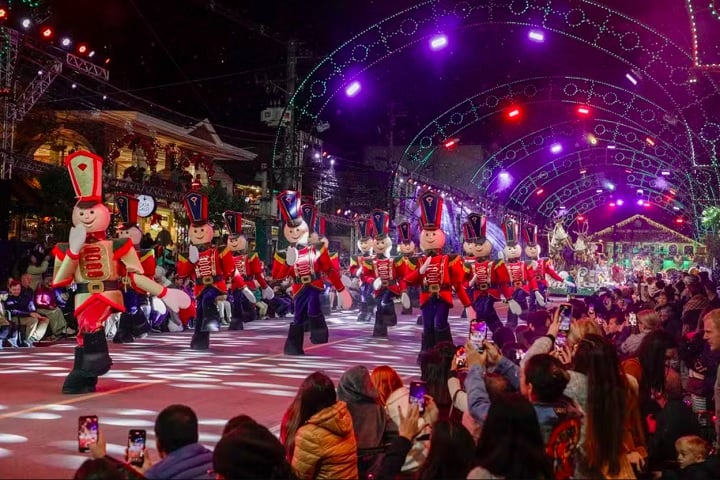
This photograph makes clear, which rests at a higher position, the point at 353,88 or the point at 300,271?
the point at 353,88

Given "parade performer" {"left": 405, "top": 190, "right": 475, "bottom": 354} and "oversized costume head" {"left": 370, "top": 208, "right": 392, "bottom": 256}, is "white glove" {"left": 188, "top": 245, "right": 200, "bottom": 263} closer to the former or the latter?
"parade performer" {"left": 405, "top": 190, "right": 475, "bottom": 354}

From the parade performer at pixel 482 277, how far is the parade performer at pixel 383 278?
193cm

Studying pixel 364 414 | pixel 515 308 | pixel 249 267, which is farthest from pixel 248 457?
pixel 249 267

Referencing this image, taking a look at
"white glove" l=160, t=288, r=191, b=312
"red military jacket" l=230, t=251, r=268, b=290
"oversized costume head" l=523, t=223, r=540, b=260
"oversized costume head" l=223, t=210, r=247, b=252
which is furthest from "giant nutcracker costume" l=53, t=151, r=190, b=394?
"oversized costume head" l=523, t=223, r=540, b=260

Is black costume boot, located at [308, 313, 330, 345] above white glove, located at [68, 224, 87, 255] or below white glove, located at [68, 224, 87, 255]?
below

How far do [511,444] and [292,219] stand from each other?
12.1 meters

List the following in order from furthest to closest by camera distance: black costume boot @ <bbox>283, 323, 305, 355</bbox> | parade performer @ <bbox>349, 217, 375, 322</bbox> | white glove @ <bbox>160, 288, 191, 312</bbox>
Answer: parade performer @ <bbox>349, 217, 375, 322</bbox>, black costume boot @ <bbox>283, 323, 305, 355</bbox>, white glove @ <bbox>160, 288, 191, 312</bbox>

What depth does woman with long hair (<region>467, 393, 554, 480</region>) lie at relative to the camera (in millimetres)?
3766

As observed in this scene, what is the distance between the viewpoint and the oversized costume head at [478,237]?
16609 mm

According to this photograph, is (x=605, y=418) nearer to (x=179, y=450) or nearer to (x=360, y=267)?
(x=179, y=450)

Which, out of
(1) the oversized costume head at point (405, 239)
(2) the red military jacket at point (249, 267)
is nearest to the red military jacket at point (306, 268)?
(2) the red military jacket at point (249, 267)

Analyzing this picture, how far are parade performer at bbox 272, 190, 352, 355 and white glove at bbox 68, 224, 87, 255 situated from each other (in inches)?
206

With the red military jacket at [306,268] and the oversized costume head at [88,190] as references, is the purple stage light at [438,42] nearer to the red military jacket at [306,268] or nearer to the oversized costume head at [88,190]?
the red military jacket at [306,268]

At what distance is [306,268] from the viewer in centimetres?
1510
